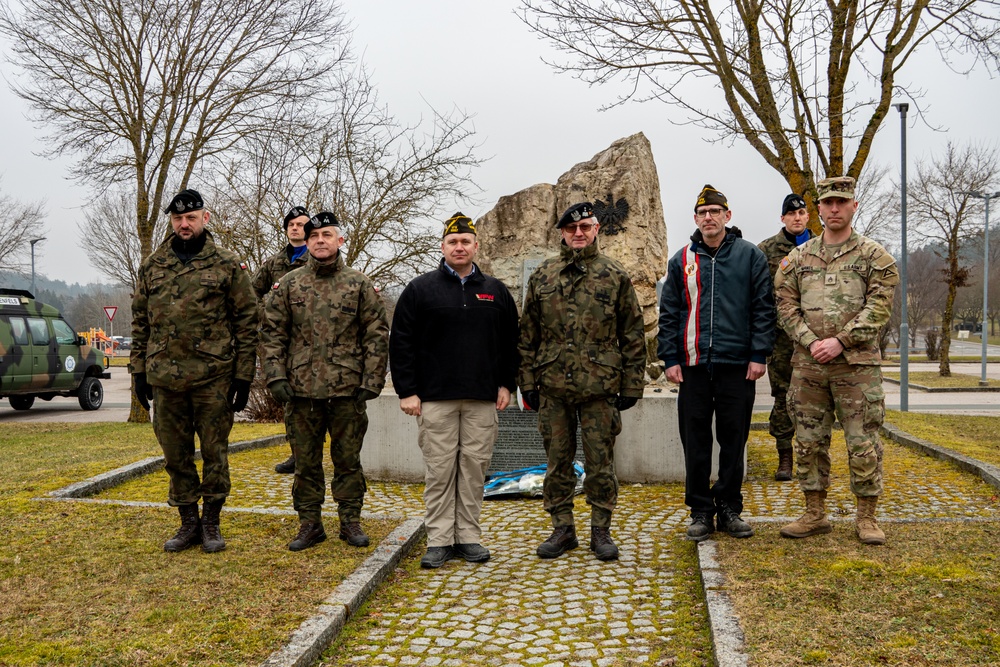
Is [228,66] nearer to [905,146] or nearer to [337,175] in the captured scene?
[337,175]

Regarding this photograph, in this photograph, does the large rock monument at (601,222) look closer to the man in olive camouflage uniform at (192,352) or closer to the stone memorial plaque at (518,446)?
the stone memorial plaque at (518,446)

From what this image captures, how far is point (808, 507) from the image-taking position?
Answer: 4.78 meters

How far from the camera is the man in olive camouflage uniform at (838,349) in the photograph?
4.45 metres

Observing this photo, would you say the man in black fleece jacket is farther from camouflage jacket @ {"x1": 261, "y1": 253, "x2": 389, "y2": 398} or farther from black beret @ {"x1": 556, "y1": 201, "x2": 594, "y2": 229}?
black beret @ {"x1": 556, "y1": 201, "x2": 594, "y2": 229}

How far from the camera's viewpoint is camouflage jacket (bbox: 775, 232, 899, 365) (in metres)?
4.40

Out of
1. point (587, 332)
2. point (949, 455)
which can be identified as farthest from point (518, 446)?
point (949, 455)

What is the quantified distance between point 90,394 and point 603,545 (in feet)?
49.6

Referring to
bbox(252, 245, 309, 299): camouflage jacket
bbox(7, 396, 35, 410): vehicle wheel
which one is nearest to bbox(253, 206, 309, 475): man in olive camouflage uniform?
bbox(252, 245, 309, 299): camouflage jacket

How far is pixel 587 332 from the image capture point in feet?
15.3

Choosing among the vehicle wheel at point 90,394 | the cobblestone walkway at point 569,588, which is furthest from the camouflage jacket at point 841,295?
the vehicle wheel at point 90,394

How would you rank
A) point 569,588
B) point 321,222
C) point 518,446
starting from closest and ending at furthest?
point 569,588
point 321,222
point 518,446

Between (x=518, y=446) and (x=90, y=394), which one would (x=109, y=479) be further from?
(x=90, y=394)

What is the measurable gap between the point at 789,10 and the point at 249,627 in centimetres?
895

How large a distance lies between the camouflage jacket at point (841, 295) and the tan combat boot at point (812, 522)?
829mm
